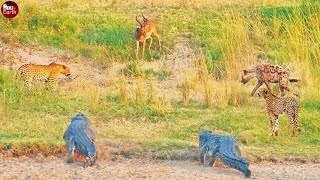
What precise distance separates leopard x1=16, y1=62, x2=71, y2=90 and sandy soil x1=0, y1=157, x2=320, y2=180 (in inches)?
117

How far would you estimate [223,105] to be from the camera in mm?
10461

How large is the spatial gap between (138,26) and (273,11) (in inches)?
99.2

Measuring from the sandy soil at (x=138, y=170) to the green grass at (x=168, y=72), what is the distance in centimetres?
31

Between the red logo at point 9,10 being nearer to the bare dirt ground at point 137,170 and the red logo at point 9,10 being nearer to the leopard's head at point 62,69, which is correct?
the leopard's head at point 62,69

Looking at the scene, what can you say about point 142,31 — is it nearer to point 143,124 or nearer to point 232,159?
point 143,124

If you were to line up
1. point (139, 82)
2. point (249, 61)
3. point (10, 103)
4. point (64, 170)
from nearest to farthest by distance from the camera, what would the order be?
point (64, 170), point (10, 103), point (139, 82), point (249, 61)

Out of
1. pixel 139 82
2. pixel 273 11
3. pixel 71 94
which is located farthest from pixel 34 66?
pixel 273 11

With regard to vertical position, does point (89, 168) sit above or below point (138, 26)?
below

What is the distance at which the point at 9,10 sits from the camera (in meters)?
14.3

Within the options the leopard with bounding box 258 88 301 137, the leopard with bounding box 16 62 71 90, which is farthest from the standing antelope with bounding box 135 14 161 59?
the leopard with bounding box 258 88 301 137

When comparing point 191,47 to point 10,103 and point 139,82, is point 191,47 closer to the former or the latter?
point 139,82

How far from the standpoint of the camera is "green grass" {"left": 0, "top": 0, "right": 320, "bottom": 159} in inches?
362

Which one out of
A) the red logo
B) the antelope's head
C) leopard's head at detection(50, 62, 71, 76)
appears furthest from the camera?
the red logo

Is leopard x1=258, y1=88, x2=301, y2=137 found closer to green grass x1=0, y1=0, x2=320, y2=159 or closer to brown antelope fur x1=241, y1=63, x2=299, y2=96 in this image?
green grass x1=0, y1=0, x2=320, y2=159
